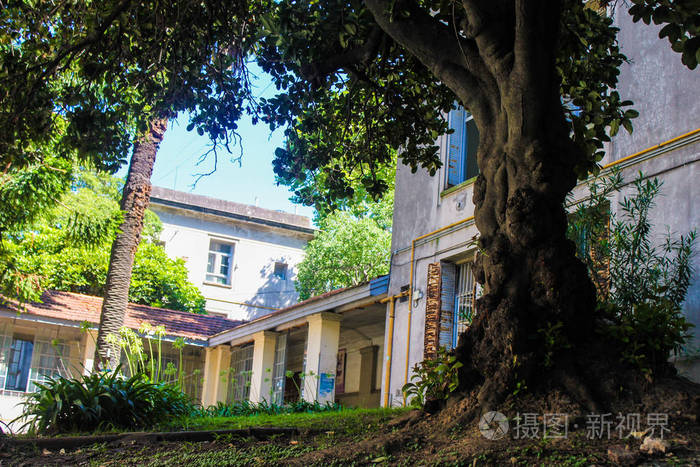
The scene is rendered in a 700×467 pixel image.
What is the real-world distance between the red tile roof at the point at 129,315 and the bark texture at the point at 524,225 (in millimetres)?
14101

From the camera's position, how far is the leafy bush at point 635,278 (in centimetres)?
539

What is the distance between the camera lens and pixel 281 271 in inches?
1378

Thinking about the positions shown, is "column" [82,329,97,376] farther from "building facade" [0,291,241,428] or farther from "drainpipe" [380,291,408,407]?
"drainpipe" [380,291,408,407]

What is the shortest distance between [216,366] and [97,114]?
14322mm

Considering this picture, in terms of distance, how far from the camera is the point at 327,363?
632 inches

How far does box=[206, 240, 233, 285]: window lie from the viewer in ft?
108

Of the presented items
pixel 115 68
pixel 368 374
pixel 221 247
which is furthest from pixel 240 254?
pixel 115 68

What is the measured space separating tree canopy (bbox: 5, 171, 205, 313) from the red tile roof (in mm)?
749

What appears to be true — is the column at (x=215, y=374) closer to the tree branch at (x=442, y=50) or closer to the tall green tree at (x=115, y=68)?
the tall green tree at (x=115, y=68)

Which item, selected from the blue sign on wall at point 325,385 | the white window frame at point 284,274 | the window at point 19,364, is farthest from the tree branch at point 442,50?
the white window frame at point 284,274

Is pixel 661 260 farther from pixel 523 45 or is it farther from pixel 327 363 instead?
pixel 327 363

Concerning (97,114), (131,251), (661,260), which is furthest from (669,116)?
(131,251)

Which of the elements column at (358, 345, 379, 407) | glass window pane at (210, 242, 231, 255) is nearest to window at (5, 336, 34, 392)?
column at (358, 345, 379, 407)

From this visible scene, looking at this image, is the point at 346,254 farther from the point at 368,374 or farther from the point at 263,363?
the point at 263,363
